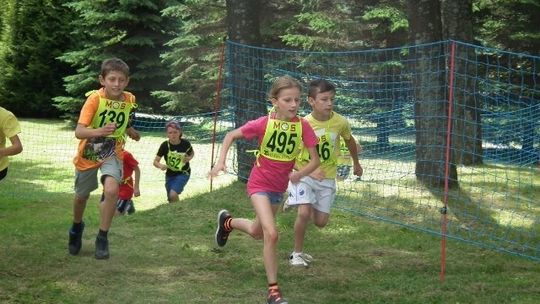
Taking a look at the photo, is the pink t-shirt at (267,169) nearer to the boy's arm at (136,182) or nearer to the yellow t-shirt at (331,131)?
the yellow t-shirt at (331,131)

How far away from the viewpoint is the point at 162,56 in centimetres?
2364

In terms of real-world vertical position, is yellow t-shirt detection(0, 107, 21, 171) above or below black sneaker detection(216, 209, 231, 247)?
above

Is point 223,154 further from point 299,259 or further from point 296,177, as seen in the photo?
point 299,259

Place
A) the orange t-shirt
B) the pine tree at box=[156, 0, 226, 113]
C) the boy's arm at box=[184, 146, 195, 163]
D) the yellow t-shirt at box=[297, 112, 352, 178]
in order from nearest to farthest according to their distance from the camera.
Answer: the orange t-shirt
the yellow t-shirt at box=[297, 112, 352, 178]
the boy's arm at box=[184, 146, 195, 163]
the pine tree at box=[156, 0, 226, 113]

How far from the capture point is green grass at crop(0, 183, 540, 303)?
5566mm

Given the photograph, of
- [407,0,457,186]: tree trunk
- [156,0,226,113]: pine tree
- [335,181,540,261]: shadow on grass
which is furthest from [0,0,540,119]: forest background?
[335,181,540,261]: shadow on grass

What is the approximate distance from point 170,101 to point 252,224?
18.4 m

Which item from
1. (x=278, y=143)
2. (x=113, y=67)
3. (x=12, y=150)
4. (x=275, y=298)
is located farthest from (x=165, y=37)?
(x=275, y=298)

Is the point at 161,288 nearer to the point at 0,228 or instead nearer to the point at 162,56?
the point at 0,228

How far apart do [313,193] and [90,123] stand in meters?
1.99

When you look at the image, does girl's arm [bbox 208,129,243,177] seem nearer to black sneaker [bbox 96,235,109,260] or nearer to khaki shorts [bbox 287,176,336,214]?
khaki shorts [bbox 287,176,336,214]

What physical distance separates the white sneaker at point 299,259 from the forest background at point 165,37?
11384mm

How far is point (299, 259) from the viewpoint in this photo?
6.47 metres

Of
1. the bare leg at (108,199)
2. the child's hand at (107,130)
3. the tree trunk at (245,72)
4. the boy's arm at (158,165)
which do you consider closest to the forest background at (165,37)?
the tree trunk at (245,72)
